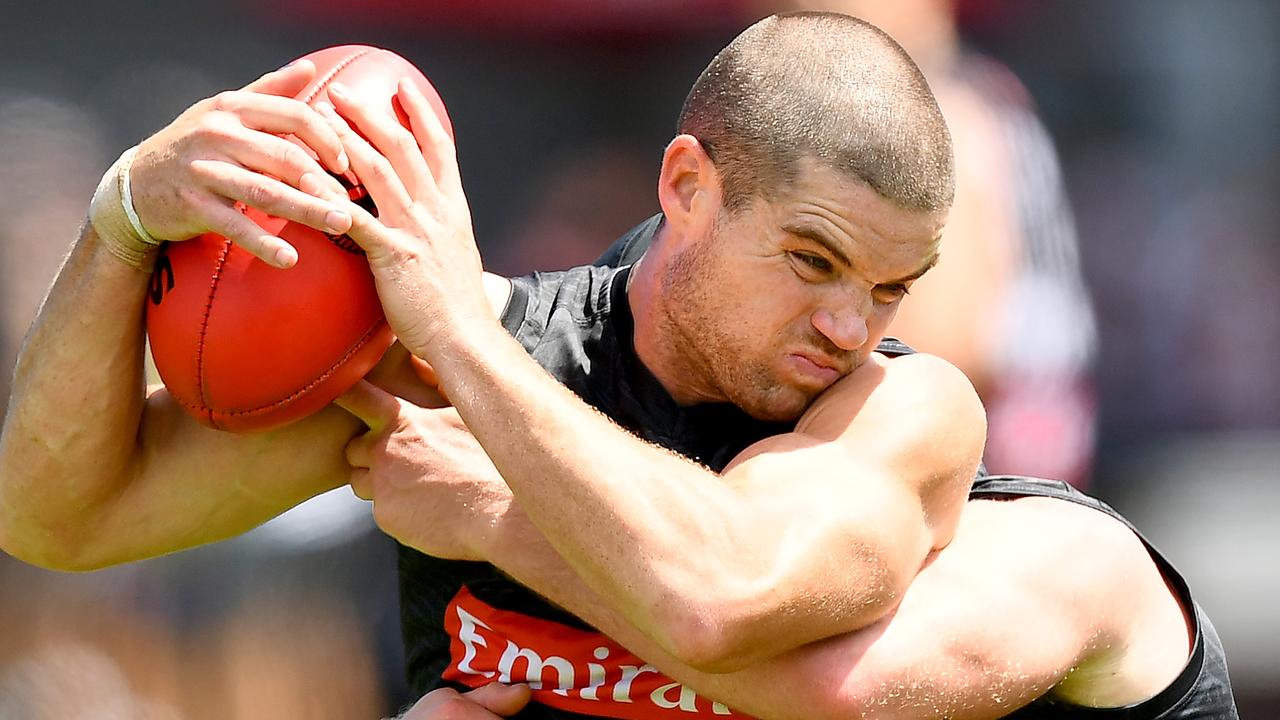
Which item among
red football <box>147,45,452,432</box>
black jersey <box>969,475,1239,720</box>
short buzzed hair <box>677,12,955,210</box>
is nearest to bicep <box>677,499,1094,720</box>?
black jersey <box>969,475,1239,720</box>

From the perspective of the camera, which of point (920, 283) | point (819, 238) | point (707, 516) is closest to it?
point (707, 516)

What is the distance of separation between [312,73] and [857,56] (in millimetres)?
984

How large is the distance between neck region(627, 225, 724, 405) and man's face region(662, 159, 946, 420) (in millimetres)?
53

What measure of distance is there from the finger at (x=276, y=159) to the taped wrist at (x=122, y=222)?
277 millimetres

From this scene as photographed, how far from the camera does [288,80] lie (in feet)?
8.27

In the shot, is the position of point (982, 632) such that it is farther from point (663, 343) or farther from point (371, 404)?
point (371, 404)

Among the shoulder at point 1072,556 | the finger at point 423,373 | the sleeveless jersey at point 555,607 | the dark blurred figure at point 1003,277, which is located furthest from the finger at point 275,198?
the dark blurred figure at point 1003,277

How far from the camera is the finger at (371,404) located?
109 inches

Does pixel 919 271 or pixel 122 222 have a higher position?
pixel 122 222

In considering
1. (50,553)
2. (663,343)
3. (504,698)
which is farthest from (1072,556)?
(50,553)

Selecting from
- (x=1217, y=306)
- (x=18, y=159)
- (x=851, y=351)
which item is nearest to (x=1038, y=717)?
(x=851, y=351)

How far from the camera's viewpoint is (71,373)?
2.75 metres

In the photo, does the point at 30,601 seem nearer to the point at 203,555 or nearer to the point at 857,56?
the point at 203,555

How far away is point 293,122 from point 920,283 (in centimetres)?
240
